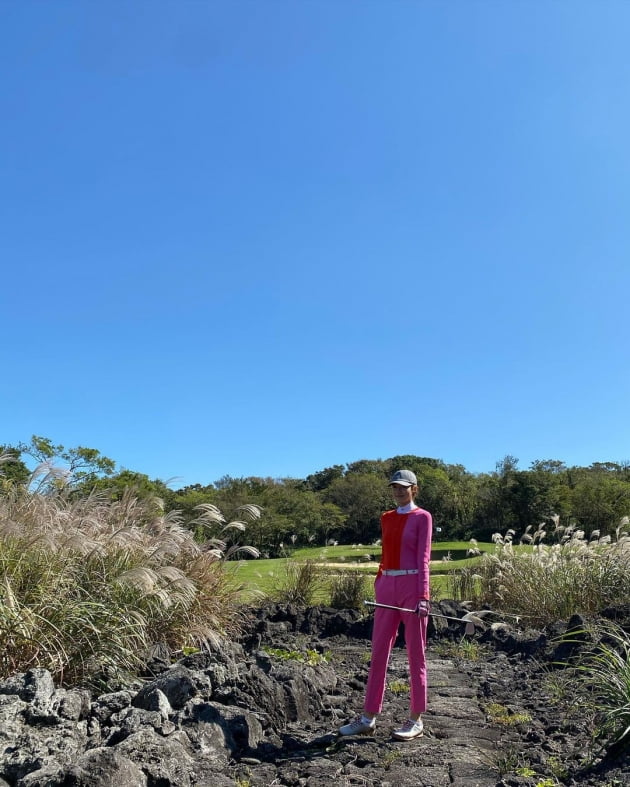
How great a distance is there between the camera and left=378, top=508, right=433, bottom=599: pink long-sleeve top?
4.58 meters

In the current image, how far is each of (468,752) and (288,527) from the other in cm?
2086

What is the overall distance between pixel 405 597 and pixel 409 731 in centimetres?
87

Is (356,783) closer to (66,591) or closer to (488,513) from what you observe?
(66,591)

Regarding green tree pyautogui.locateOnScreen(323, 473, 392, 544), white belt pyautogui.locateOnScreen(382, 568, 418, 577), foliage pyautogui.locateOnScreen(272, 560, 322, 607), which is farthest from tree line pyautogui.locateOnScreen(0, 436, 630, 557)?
white belt pyautogui.locateOnScreen(382, 568, 418, 577)

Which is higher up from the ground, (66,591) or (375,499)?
(375,499)

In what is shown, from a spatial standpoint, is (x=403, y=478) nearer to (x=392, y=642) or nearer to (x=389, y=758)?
(x=392, y=642)

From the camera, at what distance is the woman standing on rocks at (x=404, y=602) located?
447 cm

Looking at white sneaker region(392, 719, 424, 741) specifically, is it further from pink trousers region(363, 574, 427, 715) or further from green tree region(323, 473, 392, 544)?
green tree region(323, 473, 392, 544)

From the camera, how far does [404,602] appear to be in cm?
460

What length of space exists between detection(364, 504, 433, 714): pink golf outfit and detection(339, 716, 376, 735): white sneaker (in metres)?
0.07

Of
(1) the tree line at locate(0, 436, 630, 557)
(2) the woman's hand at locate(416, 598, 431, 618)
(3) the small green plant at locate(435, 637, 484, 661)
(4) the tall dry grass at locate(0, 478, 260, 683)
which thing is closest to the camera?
(2) the woman's hand at locate(416, 598, 431, 618)

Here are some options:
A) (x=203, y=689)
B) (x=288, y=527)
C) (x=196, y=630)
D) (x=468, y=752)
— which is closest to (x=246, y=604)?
(x=196, y=630)

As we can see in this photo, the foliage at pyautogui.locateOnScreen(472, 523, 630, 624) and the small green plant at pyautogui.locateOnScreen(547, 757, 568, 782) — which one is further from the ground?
the foliage at pyautogui.locateOnScreen(472, 523, 630, 624)

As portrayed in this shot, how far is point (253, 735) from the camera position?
167 inches
